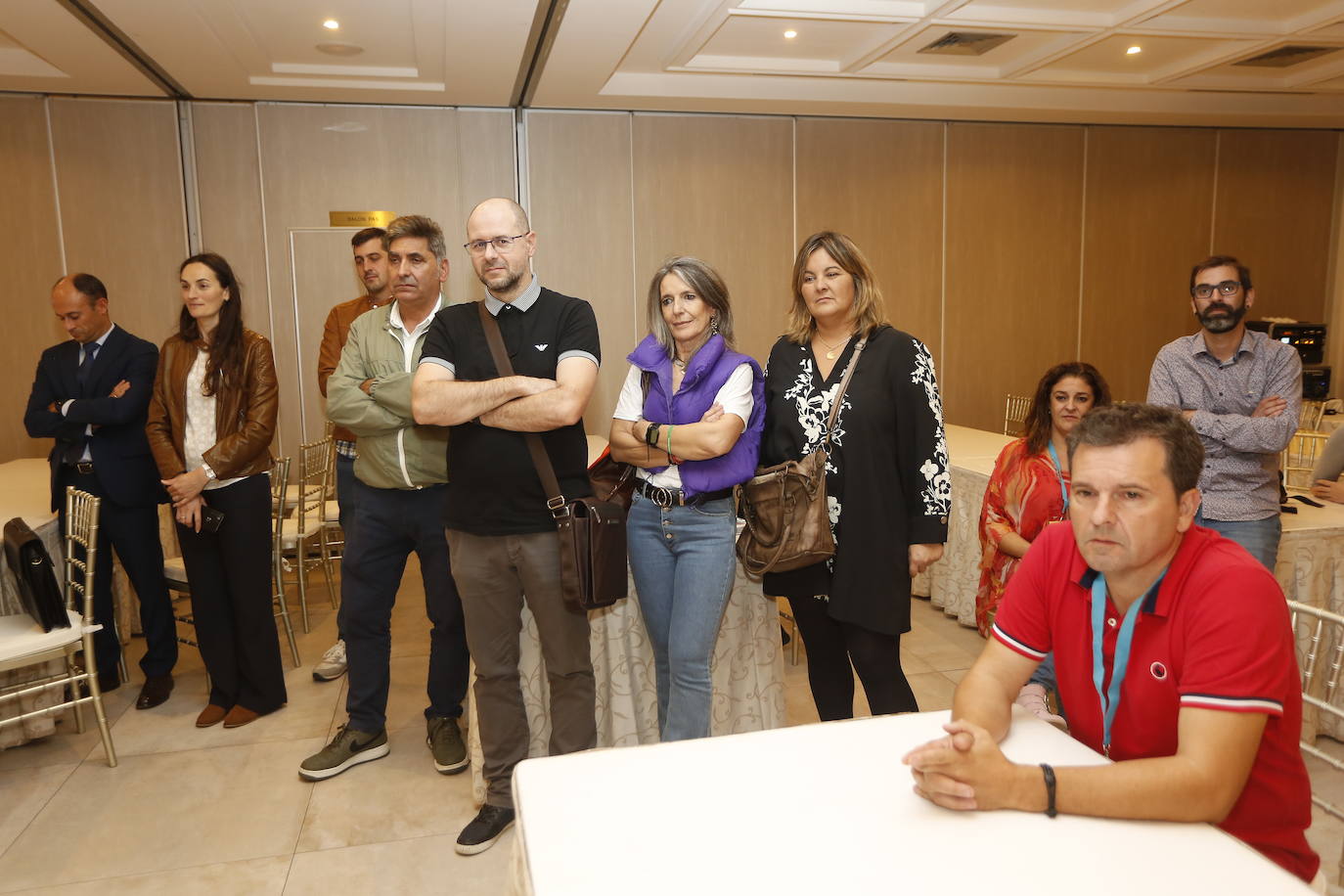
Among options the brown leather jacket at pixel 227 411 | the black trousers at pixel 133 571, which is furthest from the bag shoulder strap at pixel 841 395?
the black trousers at pixel 133 571

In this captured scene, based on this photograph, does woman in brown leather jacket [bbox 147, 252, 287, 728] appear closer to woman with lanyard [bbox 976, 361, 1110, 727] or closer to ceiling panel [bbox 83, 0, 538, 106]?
ceiling panel [bbox 83, 0, 538, 106]

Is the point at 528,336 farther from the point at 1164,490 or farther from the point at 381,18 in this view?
the point at 381,18

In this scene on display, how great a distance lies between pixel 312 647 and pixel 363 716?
1.50 m

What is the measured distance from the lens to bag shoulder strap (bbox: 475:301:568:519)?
2508 mm

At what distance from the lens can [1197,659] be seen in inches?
52.8

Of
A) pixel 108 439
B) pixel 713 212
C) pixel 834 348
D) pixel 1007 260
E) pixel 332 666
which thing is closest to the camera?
pixel 834 348

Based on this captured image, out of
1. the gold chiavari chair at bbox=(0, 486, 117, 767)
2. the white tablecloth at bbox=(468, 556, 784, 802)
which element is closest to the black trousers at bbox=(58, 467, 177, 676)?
the gold chiavari chair at bbox=(0, 486, 117, 767)

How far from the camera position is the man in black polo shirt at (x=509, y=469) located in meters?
2.47

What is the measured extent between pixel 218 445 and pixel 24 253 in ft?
13.5

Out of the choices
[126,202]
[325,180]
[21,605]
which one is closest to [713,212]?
[325,180]

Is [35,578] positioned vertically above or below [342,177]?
below

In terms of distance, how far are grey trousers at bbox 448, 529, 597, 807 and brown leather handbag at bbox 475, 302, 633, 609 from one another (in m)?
0.09

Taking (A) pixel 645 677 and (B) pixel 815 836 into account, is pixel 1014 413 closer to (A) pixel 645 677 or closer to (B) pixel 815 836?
(A) pixel 645 677

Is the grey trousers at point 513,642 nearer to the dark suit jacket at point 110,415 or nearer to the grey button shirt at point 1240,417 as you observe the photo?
the dark suit jacket at point 110,415
